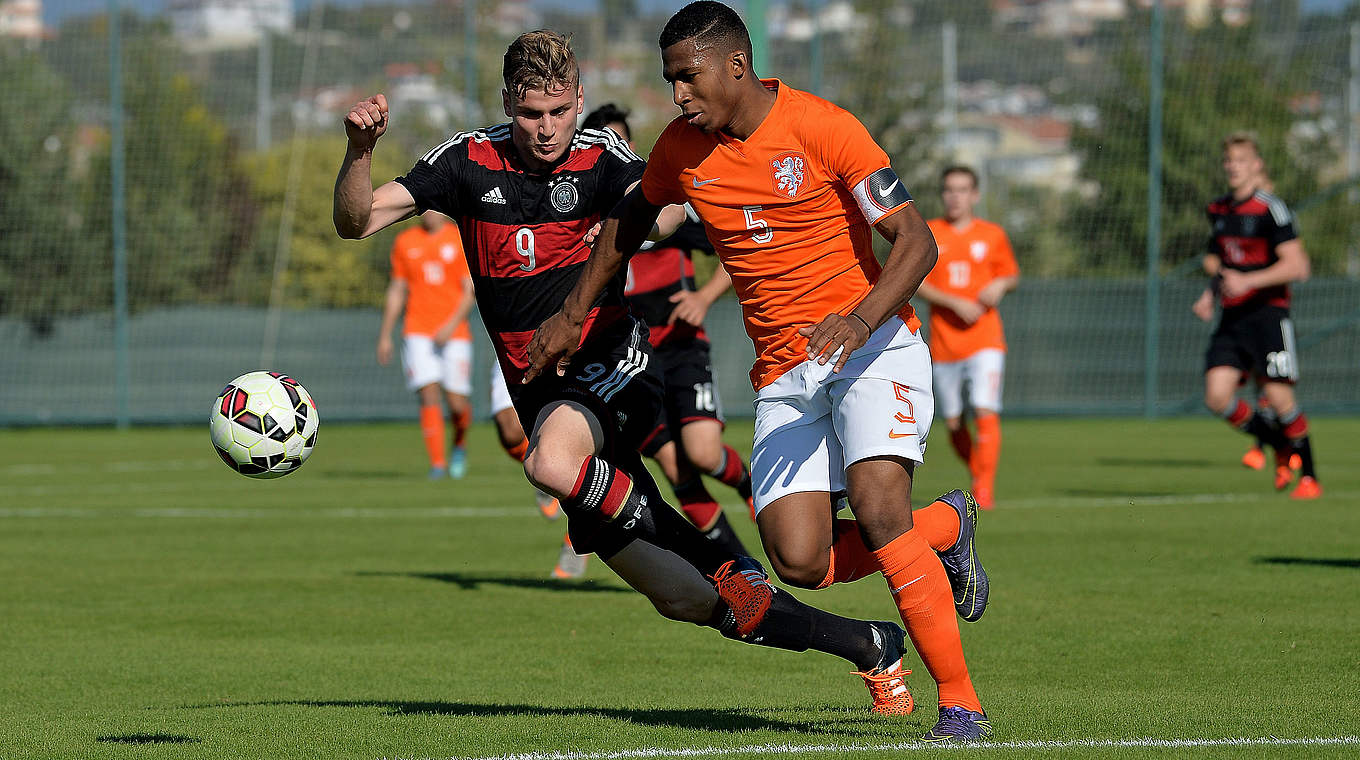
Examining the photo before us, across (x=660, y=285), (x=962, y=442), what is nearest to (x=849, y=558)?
(x=660, y=285)

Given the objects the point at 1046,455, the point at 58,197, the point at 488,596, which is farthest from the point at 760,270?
the point at 58,197

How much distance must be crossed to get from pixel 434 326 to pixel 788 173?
456 inches

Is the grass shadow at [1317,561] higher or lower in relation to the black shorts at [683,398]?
lower

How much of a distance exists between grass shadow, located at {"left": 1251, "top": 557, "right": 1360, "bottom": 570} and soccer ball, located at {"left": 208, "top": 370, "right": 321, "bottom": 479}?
18.3 ft

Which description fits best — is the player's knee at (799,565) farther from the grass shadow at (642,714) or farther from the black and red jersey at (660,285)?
the black and red jersey at (660,285)

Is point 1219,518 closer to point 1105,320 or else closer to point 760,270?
point 760,270

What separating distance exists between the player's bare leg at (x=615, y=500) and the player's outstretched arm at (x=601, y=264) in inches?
10.6

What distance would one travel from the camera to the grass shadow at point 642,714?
5.24m

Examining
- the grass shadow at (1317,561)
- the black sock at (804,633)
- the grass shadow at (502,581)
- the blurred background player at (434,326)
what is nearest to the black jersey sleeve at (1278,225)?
the grass shadow at (1317,561)

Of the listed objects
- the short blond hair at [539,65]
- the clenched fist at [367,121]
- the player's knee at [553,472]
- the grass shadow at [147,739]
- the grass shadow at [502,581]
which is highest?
the short blond hair at [539,65]

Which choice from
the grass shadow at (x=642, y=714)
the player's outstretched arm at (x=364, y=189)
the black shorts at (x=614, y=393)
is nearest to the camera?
the grass shadow at (x=642, y=714)

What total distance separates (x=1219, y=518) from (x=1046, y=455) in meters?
6.42

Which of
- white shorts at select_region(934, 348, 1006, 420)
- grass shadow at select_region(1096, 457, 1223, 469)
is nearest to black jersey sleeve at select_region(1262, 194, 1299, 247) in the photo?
white shorts at select_region(934, 348, 1006, 420)

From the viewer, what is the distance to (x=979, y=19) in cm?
2523
